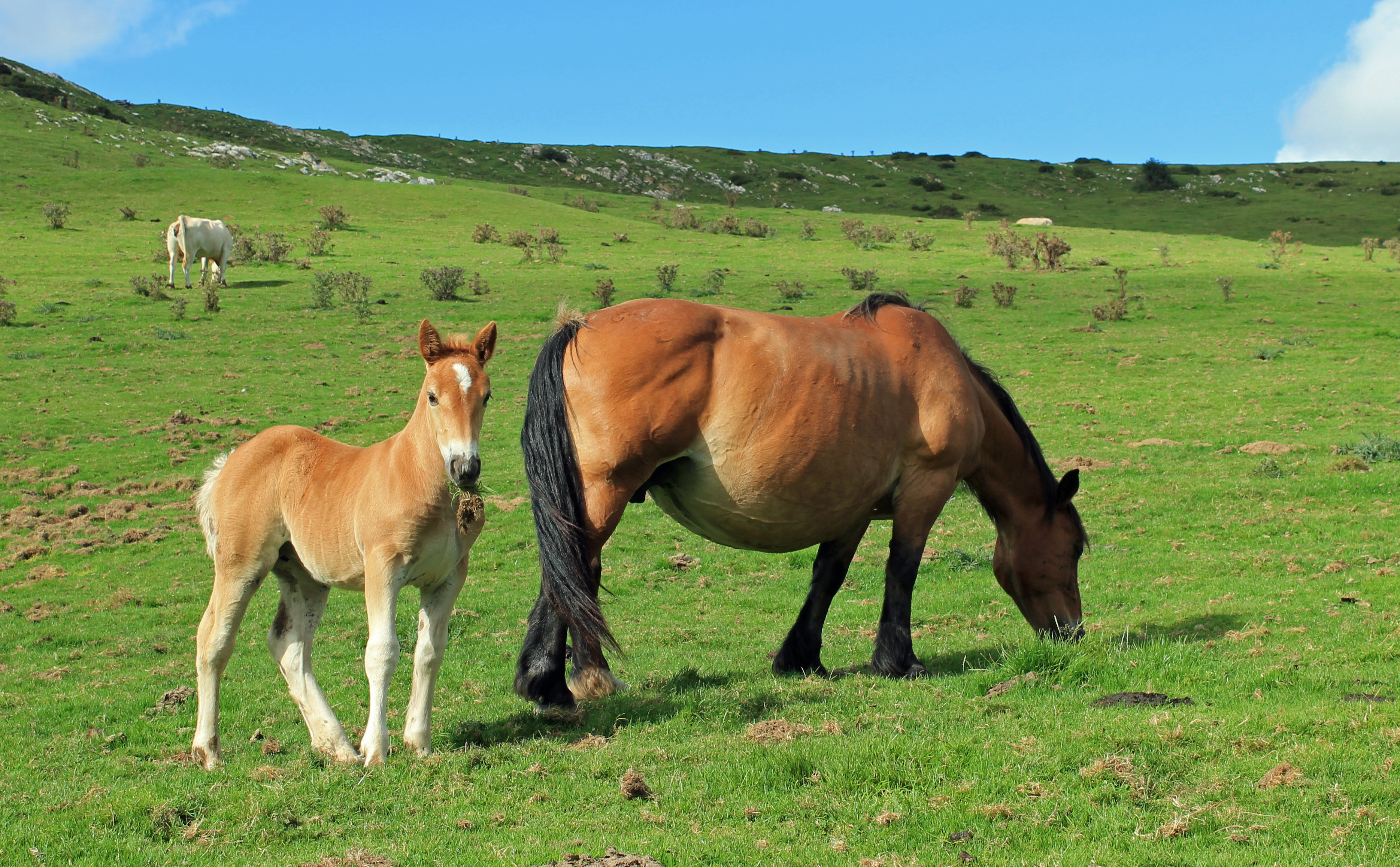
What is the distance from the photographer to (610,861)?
14.2 ft

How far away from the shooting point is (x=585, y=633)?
667 centimetres

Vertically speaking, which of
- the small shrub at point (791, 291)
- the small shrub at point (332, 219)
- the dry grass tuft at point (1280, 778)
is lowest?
the dry grass tuft at point (1280, 778)

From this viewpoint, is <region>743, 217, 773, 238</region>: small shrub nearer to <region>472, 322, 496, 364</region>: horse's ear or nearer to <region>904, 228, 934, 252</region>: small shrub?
<region>904, 228, 934, 252</region>: small shrub

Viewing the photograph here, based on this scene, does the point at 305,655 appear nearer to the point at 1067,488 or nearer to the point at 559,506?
the point at 559,506

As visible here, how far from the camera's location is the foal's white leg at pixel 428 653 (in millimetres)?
6234

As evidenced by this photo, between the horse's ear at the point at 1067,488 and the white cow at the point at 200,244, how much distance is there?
2772 cm

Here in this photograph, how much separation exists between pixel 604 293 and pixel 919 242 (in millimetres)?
19758

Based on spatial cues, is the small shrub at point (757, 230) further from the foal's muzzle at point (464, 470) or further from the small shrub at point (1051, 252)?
the foal's muzzle at point (464, 470)

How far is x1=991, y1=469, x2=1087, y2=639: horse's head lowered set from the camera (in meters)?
8.96

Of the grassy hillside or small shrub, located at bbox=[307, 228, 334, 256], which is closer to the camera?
small shrub, located at bbox=[307, 228, 334, 256]

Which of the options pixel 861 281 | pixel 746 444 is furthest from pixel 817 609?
pixel 861 281

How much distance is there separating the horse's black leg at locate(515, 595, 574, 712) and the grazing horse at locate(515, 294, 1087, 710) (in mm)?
10

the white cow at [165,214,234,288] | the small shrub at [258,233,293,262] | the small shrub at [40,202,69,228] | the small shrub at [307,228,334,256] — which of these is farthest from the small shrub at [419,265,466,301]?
the small shrub at [40,202,69,228]

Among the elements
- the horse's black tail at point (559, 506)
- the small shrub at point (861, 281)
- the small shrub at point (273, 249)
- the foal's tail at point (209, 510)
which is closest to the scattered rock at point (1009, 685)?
the horse's black tail at point (559, 506)
